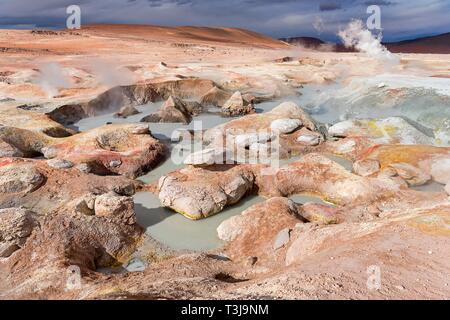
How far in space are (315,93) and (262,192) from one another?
17.1 meters

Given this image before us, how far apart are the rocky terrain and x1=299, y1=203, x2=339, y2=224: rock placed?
5cm

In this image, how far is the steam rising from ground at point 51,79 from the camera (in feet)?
76.0

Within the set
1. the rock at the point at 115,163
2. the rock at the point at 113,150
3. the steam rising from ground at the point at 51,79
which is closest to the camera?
the rock at the point at 113,150

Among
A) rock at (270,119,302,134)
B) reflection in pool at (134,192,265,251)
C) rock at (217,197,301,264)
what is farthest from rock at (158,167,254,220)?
rock at (270,119,302,134)

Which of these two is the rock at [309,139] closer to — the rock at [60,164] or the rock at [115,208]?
the rock at [115,208]

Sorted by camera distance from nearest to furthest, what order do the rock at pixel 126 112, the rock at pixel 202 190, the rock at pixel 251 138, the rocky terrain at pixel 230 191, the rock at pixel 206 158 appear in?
1. the rocky terrain at pixel 230 191
2. the rock at pixel 202 190
3. the rock at pixel 206 158
4. the rock at pixel 251 138
5. the rock at pixel 126 112

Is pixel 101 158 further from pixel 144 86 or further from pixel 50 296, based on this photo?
pixel 144 86

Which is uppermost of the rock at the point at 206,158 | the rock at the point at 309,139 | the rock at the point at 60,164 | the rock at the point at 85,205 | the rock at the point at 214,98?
the rock at the point at 214,98

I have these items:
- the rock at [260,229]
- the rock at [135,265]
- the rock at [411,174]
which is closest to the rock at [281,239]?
the rock at [260,229]

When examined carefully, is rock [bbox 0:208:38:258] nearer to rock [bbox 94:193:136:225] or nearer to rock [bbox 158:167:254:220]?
rock [bbox 94:193:136:225]

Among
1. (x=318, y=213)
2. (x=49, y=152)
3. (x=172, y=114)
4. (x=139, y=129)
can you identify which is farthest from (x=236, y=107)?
(x=318, y=213)

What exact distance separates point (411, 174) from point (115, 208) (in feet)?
28.1

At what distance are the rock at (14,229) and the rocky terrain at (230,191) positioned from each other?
3cm

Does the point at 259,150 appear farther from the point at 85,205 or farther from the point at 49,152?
the point at 49,152
